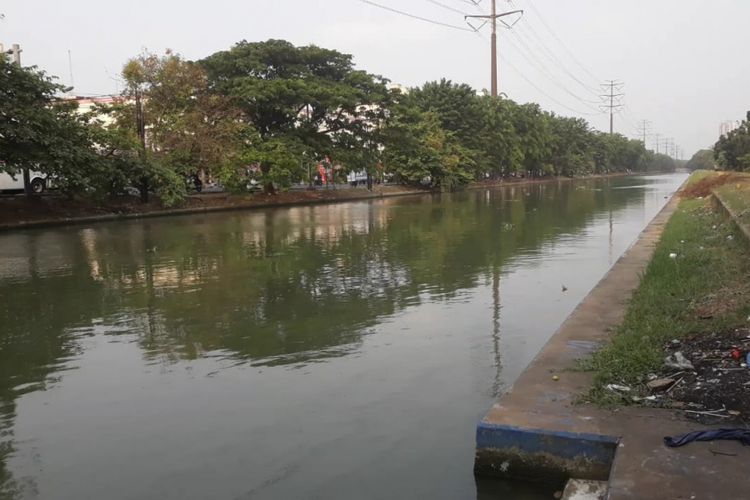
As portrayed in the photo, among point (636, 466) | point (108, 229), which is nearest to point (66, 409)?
point (636, 466)

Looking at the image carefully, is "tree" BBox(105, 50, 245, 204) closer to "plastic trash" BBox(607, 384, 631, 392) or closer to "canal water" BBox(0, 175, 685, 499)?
"canal water" BBox(0, 175, 685, 499)

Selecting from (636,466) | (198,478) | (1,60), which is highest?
(1,60)

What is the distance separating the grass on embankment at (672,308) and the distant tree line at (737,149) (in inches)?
1440

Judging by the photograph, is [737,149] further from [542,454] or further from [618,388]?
[542,454]

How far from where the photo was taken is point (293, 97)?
3372 centimetres

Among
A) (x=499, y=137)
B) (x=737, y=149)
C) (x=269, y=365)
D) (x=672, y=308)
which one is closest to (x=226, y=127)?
(x=269, y=365)

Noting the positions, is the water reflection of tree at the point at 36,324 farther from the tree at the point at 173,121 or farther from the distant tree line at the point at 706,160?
the distant tree line at the point at 706,160

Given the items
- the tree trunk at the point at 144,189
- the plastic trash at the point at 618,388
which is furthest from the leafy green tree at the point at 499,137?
the plastic trash at the point at 618,388

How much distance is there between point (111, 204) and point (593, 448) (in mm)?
27358

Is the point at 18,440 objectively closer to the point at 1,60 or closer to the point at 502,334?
the point at 502,334

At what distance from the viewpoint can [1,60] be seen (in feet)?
71.6

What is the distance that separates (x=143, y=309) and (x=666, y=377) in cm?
661

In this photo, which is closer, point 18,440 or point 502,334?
point 18,440

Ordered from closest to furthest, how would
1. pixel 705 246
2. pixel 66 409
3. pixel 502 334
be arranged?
pixel 66 409
pixel 502 334
pixel 705 246
